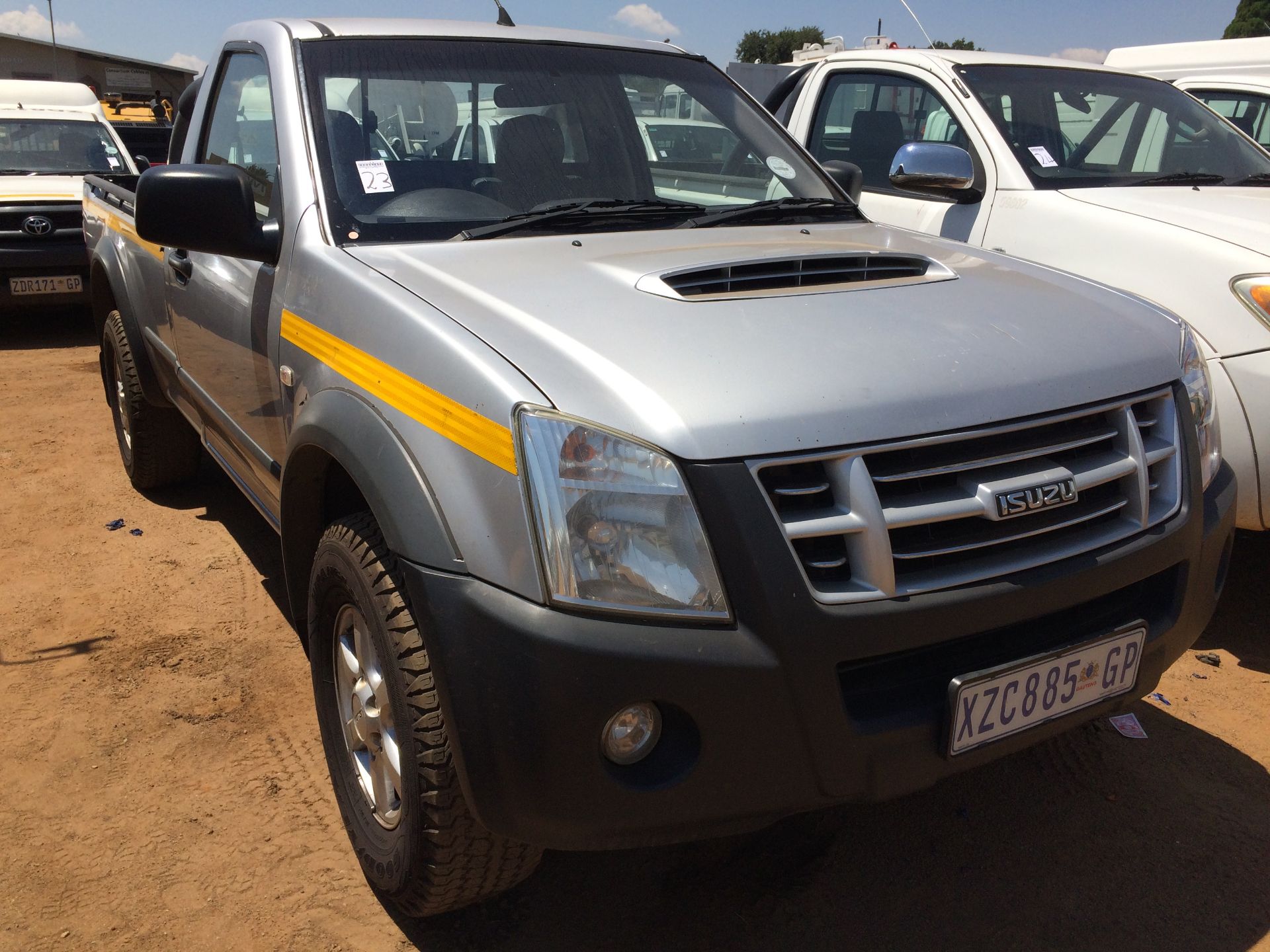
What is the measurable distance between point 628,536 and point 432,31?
74.0 inches

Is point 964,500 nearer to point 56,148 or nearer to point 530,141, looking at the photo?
point 530,141

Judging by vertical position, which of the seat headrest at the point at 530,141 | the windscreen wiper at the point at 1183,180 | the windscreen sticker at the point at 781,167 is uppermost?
the seat headrest at the point at 530,141

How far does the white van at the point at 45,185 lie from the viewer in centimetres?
781

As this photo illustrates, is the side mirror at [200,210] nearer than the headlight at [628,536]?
No

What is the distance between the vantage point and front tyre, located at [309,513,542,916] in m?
1.74

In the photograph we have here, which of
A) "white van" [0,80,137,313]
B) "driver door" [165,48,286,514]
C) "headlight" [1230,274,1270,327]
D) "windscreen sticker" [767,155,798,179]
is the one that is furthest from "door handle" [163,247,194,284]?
"white van" [0,80,137,313]

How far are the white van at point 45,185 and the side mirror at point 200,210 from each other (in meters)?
5.66

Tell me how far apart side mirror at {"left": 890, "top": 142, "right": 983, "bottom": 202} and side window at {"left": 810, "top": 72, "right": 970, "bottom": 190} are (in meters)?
0.50

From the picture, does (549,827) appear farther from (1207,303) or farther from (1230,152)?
(1230,152)

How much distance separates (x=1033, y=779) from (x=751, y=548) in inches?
58.0

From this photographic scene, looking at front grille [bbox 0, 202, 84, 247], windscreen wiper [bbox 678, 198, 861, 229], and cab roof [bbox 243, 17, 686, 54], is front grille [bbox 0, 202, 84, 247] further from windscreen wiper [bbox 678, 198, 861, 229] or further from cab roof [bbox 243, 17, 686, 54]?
windscreen wiper [bbox 678, 198, 861, 229]

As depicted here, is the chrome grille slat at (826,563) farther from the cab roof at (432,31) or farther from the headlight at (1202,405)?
the cab roof at (432,31)

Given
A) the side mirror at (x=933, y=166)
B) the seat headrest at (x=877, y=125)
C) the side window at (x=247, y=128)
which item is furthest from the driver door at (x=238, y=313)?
the seat headrest at (x=877, y=125)

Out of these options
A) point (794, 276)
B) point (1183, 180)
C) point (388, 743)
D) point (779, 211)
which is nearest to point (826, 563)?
point (794, 276)
